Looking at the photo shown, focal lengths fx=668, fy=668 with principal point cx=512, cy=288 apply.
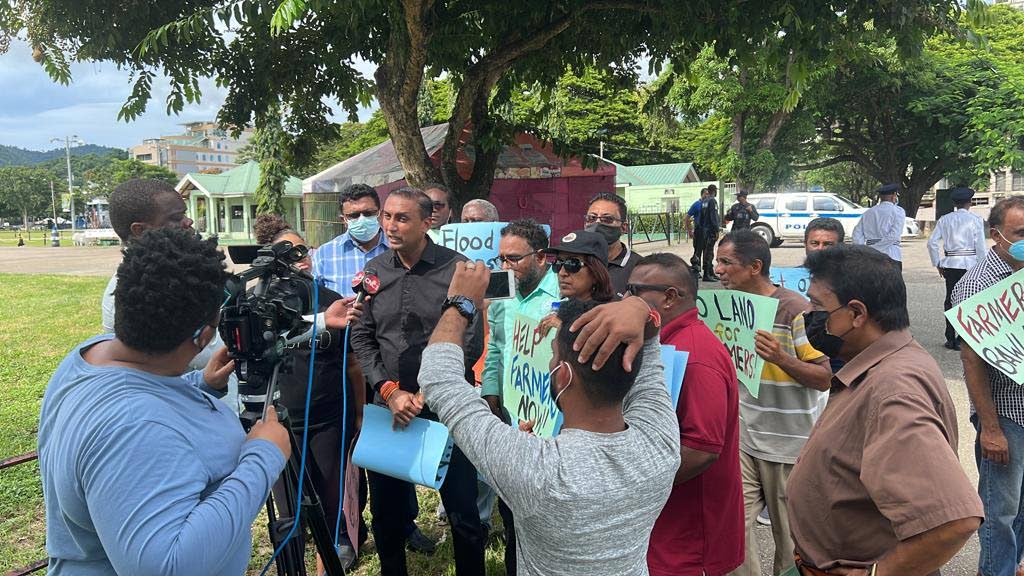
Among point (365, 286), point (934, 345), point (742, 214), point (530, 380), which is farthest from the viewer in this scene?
point (742, 214)

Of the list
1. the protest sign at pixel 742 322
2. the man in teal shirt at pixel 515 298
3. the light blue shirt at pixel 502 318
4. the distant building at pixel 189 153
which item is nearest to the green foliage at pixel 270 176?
the man in teal shirt at pixel 515 298

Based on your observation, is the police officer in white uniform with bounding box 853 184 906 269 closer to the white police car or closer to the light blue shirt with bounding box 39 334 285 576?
the light blue shirt with bounding box 39 334 285 576

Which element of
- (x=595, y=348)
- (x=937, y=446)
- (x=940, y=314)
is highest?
(x=595, y=348)

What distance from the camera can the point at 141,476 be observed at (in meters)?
1.36

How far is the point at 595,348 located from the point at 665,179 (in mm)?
40291

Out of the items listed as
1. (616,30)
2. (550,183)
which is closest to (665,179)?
(550,183)

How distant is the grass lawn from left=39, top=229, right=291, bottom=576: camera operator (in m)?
2.35

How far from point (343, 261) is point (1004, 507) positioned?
12.9 feet

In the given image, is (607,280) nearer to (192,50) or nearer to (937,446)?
(937,446)

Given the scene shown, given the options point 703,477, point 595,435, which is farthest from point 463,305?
point 703,477

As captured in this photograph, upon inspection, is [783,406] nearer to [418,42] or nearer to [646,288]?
[646,288]

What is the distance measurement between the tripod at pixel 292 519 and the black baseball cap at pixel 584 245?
1068 mm

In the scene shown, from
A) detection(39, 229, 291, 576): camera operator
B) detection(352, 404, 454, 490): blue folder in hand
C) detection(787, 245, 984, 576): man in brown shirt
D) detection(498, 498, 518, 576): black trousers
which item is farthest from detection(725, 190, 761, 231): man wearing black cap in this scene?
detection(39, 229, 291, 576): camera operator

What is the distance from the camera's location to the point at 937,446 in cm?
162
